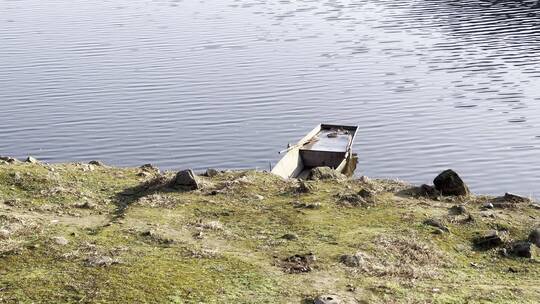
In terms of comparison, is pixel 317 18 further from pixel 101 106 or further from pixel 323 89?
pixel 101 106

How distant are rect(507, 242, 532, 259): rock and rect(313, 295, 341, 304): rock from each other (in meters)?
8.01

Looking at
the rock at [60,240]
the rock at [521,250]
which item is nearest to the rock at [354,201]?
the rock at [521,250]

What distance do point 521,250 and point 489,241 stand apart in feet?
3.80

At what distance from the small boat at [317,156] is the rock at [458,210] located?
1266cm

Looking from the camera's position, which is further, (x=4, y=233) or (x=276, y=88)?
(x=276, y=88)

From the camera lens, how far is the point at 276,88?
210 ft

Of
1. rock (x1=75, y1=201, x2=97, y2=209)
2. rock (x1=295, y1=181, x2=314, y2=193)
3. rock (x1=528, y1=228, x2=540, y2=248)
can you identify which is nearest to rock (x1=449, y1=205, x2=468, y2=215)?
rock (x1=528, y1=228, x2=540, y2=248)

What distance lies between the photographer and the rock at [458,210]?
2673 centimetres

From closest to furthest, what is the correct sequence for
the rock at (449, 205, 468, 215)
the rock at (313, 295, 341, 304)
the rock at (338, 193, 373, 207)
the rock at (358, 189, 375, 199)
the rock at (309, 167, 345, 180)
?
the rock at (313, 295, 341, 304)
the rock at (449, 205, 468, 215)
the rock at (338, 193, 373, 207)
the rock at (358, 189, 375, 199)
the rock at (309, 167, 345, 180)

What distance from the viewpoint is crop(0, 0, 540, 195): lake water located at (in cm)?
4872

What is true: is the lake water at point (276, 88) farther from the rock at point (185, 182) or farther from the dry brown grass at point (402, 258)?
the dry brown grass at point (402, 258)

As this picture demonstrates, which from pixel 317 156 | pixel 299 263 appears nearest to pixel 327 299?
pixel 299 263

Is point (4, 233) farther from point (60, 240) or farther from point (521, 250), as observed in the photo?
point (521, 250)

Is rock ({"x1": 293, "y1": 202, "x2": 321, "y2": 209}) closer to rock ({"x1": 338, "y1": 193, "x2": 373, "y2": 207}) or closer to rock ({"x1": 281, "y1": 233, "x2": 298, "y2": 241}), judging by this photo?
rock ({"x1": 338, "y1": 193, "x2": 373, "y2": 207})
